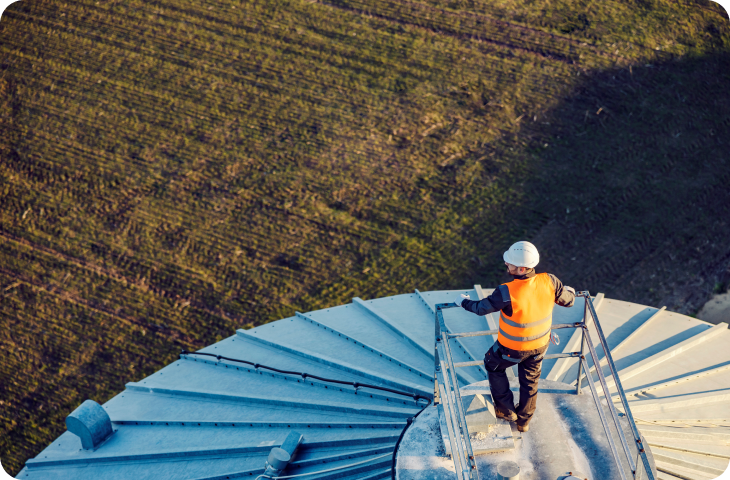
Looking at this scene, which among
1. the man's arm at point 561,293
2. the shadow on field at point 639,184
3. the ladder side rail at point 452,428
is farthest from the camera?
the shadow on field at point 639,184

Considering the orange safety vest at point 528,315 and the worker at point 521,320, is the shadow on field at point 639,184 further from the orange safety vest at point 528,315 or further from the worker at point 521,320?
the orange safety vest at point 528,315

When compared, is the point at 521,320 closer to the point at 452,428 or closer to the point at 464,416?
the point at 464,416

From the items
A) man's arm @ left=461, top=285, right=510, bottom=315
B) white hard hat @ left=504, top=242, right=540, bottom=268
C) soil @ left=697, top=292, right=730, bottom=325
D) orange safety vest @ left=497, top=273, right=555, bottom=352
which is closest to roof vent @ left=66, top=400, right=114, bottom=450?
man's arm @ left=461, top=285, right=510, bottom=315

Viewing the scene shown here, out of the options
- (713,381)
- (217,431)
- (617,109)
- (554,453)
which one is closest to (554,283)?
(554,453)

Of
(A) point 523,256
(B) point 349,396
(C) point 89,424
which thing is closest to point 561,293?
(A) point 523,256

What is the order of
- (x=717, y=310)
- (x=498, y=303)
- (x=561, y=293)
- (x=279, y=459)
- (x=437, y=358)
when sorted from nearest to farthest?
1. (x=498, y=303)
2. (x=561, y=293)
3. (x=437, y=358)
4. (x=279, y=459)
5. (x=717, y=310)

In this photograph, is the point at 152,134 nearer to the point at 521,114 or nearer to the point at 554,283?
the point at 521,114

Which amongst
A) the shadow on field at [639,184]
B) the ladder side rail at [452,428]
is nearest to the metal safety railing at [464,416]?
the ladder side rail at [452,428]

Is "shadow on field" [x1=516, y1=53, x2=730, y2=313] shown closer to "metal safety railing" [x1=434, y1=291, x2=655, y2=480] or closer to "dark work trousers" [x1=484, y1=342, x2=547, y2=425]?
"metal safety railing" [x1=434, y1=291, x2=655, y2=480]
